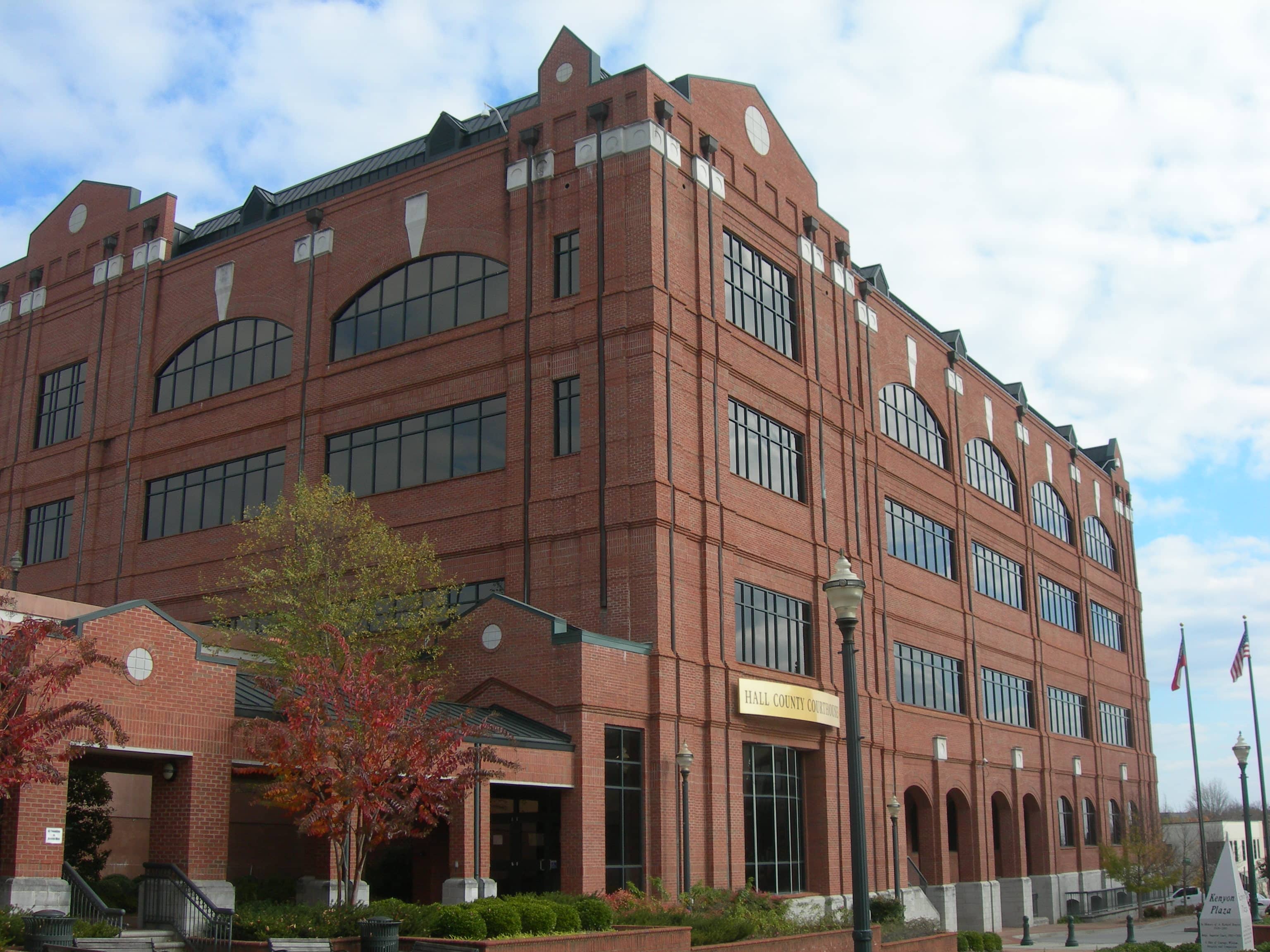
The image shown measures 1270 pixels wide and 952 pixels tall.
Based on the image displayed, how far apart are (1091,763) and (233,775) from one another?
152 feet

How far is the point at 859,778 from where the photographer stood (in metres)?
16.6

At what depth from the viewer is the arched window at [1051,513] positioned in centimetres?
6169

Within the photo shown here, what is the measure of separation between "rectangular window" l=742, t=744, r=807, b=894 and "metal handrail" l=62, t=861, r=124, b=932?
17.3 m

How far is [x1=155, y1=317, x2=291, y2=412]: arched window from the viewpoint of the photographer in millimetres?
41750

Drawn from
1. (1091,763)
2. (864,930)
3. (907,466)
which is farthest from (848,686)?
(1091,763)

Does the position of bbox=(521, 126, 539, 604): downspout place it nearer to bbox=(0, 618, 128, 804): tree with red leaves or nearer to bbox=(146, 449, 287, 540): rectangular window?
bbox=(146, 449, 287, 540): rectangular window

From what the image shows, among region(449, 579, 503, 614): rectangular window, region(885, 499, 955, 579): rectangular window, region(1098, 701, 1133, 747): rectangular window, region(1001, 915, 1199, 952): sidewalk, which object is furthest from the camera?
region(1098, 701, 1133, 747): rectangular window

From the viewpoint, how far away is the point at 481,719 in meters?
28.7

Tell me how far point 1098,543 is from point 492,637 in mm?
47614

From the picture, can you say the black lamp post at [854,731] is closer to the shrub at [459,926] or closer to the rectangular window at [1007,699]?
the shrub at [459,926]

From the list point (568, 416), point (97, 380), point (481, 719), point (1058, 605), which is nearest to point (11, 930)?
point (481, 719)

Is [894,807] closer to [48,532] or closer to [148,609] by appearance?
[148,609]

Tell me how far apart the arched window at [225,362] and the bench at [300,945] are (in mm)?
24561

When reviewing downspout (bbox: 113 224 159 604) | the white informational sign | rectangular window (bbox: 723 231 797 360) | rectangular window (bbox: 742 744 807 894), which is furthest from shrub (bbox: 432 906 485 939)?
downspout (bbox: 113 224 159 604)
